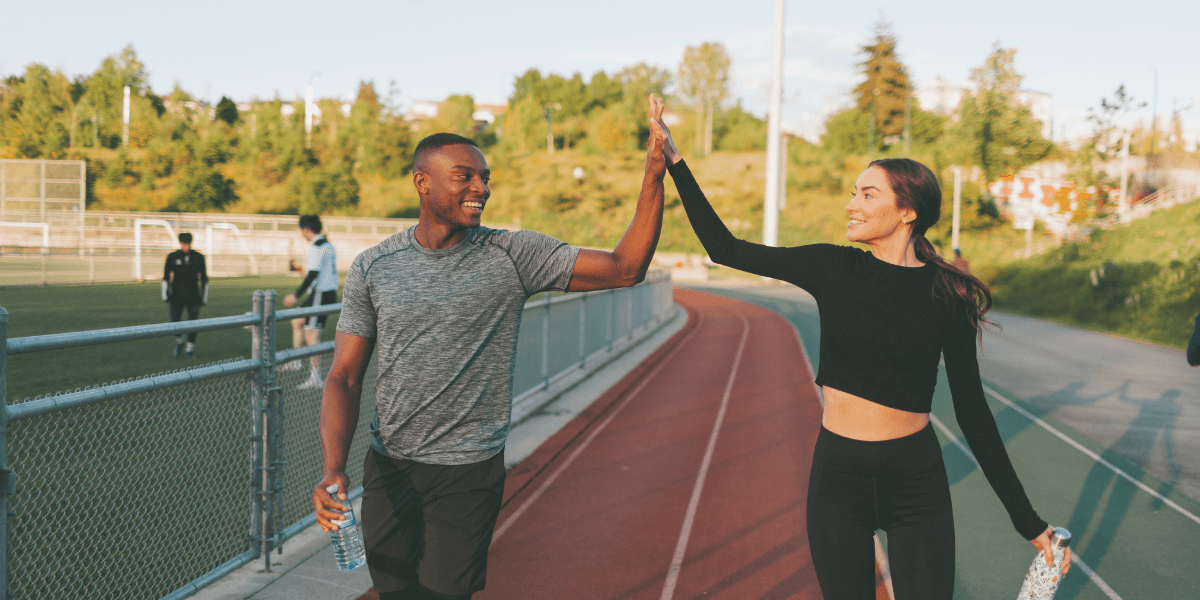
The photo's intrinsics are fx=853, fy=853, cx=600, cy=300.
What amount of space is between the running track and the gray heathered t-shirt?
251 cm

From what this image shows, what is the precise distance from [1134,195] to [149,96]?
89.3m

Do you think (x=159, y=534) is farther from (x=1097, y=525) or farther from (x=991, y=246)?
(x=991, y=246)

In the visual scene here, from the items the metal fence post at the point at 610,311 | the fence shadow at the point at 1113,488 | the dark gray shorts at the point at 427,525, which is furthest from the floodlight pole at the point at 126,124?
the dark gray shorts at the point at 427,525

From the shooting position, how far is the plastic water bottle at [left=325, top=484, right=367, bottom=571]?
2.43 meters

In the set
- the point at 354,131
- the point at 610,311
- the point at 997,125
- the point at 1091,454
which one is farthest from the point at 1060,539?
the point at 354,131

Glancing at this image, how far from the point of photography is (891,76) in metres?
92.4

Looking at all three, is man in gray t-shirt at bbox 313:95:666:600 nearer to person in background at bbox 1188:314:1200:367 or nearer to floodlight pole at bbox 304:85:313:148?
person in background at bbox 1188:314:1200:367

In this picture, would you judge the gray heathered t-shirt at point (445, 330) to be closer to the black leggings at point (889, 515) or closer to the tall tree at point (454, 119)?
the black leggings at point (889, 515)

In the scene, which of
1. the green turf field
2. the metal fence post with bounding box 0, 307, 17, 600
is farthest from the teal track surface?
the green turf field

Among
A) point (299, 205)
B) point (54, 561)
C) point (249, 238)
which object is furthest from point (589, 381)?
point (299, 205)

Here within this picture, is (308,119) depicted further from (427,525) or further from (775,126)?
(427,525)

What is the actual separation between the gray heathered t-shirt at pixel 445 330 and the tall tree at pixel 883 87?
93.3m

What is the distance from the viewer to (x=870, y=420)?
251cm

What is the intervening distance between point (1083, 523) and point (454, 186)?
5.84 meters
